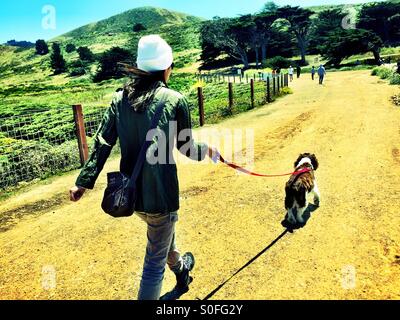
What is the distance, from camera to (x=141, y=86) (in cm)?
302

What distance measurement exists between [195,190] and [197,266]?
2932 mm

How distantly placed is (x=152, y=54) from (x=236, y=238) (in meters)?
3.14

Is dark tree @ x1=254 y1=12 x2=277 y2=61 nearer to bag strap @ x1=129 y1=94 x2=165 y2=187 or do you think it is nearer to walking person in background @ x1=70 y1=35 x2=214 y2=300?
walking person in background @ x1=70 y1=35 x2=214 y2=300

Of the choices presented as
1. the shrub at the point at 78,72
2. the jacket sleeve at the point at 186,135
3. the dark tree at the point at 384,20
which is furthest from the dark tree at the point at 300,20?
the jacket sleeve at the point at 186,135

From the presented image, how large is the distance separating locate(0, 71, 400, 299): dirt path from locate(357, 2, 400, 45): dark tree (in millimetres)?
73315

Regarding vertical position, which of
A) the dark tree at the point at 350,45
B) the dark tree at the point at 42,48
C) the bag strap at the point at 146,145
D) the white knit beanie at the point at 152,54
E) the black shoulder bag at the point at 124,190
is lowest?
the black shoulder bag at the point at 124,190

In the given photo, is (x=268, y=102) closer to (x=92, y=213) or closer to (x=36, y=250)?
(x=92, y=213)

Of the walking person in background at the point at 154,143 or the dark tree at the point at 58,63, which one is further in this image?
the dark tree at the point at 58,63

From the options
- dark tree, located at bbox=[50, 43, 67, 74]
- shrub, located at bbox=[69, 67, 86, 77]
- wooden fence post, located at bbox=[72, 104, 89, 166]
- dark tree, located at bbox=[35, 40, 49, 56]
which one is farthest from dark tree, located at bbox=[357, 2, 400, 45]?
dark tree, located at bbox=[35, 40, 49, 56]

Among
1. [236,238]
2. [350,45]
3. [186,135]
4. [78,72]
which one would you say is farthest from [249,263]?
[78,72]

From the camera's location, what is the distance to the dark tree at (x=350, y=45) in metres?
56.7

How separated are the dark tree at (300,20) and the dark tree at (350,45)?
26.2 feet

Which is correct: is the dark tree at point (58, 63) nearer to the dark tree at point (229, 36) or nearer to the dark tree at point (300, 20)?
the dark tree at point (229, 36)

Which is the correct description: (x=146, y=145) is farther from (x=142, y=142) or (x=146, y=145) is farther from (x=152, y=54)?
(x=152, y=54)
